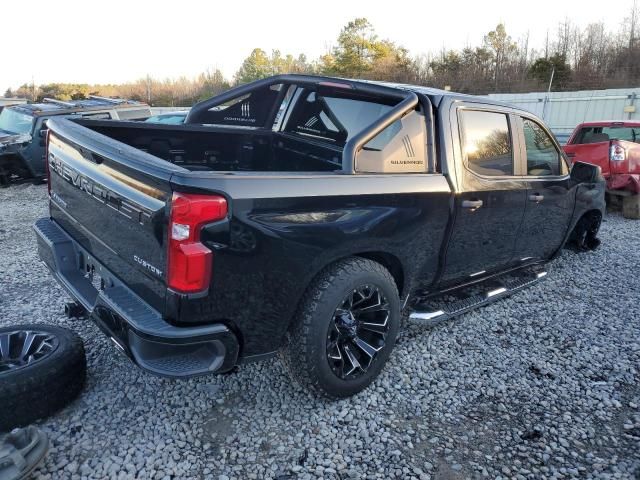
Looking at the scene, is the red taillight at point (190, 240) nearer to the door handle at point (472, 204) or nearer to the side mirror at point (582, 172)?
the door handle at point (472, 204)

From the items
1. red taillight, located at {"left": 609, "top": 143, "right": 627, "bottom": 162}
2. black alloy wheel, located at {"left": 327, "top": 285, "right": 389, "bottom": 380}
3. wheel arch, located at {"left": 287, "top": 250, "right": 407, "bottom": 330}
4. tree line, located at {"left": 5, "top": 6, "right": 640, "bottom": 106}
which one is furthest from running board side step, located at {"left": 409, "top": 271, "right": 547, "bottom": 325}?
tree line, located at {"left": 5, "top": 6, "right": 640, "bottom": 106}

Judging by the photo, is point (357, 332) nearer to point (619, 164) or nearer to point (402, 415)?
point (402, 415)

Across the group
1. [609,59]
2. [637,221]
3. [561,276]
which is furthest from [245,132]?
[609,59]

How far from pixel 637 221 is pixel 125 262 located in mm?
8485

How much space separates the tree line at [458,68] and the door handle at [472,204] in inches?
1152

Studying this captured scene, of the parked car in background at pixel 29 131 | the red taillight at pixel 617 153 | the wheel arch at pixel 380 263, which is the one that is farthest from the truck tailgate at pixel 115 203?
the red taillight at pixel 617 153

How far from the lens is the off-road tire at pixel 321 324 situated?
257cm

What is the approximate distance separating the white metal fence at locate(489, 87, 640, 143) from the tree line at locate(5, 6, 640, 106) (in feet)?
28.7

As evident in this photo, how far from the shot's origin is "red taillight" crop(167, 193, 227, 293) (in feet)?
6.83

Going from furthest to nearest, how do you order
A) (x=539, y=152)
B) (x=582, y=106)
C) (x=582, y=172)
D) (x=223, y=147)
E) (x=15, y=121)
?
(x=582, y=106) → (x=15, y=121) → (x=582, y=172) → (x=539, y=152) → (x=223, y=147)

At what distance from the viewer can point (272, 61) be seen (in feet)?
155

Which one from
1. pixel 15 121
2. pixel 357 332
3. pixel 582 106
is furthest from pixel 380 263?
pixel 582 106

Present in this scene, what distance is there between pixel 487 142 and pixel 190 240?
2.50 metres

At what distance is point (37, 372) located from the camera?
2461 mm
